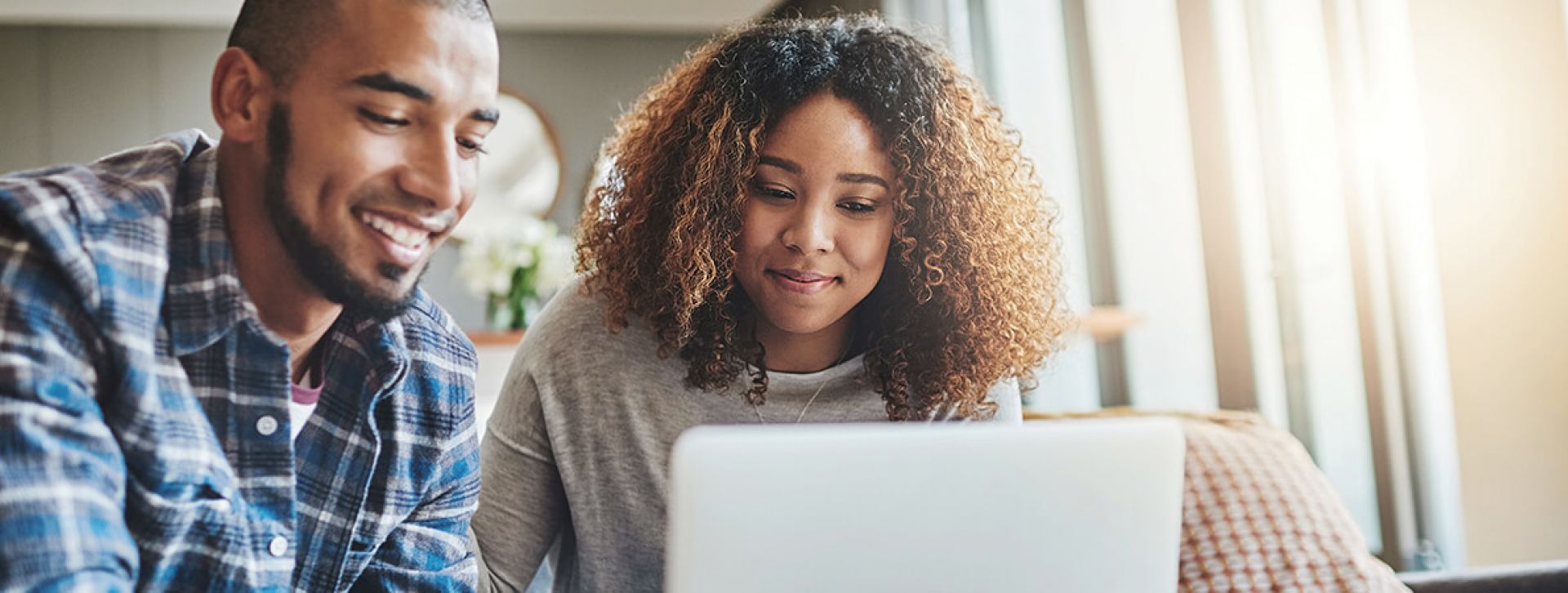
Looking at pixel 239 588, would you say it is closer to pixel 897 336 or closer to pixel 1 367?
pixel 1 367

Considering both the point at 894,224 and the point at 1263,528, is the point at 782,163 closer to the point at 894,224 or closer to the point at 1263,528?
the point at 894,224

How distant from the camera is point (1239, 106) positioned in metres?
3.13

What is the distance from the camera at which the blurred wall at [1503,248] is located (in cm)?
209

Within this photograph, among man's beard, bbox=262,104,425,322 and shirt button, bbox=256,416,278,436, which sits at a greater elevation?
man's beard, bbox=262,104,425,322

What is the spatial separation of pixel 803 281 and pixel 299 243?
536 mm

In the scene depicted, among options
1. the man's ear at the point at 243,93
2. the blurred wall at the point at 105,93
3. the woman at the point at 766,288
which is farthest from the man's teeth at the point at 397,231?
the blurred wall at the point at 105,93

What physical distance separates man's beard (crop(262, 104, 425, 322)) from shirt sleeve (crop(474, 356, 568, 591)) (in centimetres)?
45

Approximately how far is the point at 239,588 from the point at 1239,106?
2.76 m

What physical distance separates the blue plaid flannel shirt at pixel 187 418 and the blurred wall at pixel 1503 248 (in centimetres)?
183

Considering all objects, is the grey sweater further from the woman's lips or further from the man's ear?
the man's ear

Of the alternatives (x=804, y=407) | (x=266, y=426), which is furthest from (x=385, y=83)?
(x=804, y=407)

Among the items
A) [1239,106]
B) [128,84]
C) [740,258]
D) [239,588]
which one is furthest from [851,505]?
[128,84]

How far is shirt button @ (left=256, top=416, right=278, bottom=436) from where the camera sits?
981 mm

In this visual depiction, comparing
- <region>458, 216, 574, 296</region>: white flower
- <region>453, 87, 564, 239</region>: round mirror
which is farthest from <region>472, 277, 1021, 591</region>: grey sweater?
<region>453, 87, 564, 239</region>: round mirror
